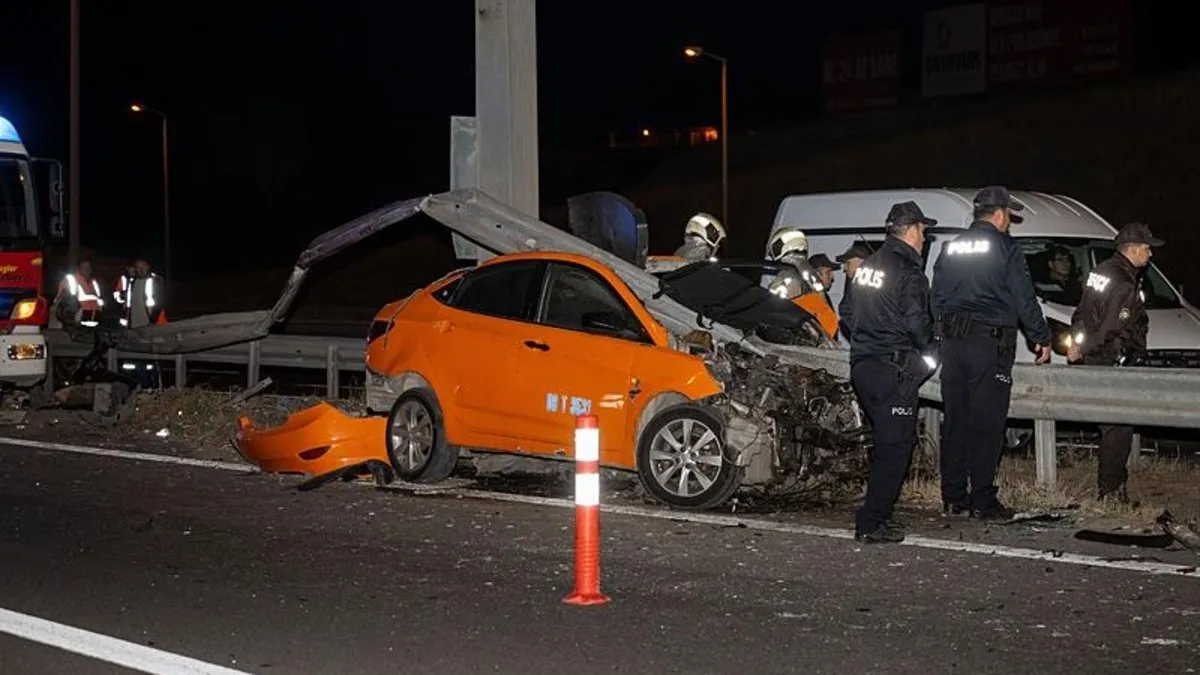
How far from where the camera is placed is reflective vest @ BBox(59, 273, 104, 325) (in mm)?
18547

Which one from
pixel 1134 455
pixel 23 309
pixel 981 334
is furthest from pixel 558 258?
pixel 23 309

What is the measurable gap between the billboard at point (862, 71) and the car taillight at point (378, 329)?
57.7 m

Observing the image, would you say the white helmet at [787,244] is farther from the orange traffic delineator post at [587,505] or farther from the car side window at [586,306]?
the orange traffic delineator post at [587,505]

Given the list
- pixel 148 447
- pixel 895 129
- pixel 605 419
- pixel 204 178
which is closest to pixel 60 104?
pixel 204 178

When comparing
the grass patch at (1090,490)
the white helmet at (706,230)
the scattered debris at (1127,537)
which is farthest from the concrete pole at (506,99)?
the scattered debris at (1127,537)

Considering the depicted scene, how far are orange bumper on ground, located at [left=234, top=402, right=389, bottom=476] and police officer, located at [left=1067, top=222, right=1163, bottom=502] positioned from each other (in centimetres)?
484

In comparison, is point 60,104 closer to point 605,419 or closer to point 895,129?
point 895,129

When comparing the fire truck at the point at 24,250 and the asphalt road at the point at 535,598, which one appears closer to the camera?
the asphalt road at the point at 535,598

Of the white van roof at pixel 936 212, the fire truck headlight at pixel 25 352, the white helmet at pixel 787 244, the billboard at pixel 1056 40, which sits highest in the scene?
the billboard at pixel 1056 40

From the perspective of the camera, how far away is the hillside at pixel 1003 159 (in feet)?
168

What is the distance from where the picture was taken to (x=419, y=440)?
11289 millimetres

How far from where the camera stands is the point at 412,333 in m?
11.5

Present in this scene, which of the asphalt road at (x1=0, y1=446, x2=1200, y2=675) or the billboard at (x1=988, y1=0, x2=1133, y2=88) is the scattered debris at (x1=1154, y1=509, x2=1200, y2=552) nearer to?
the asphalt road at (x1=0, y1=446, x2=1200, y2=675)

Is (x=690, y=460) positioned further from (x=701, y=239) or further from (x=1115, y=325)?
(x=701, y=239)
